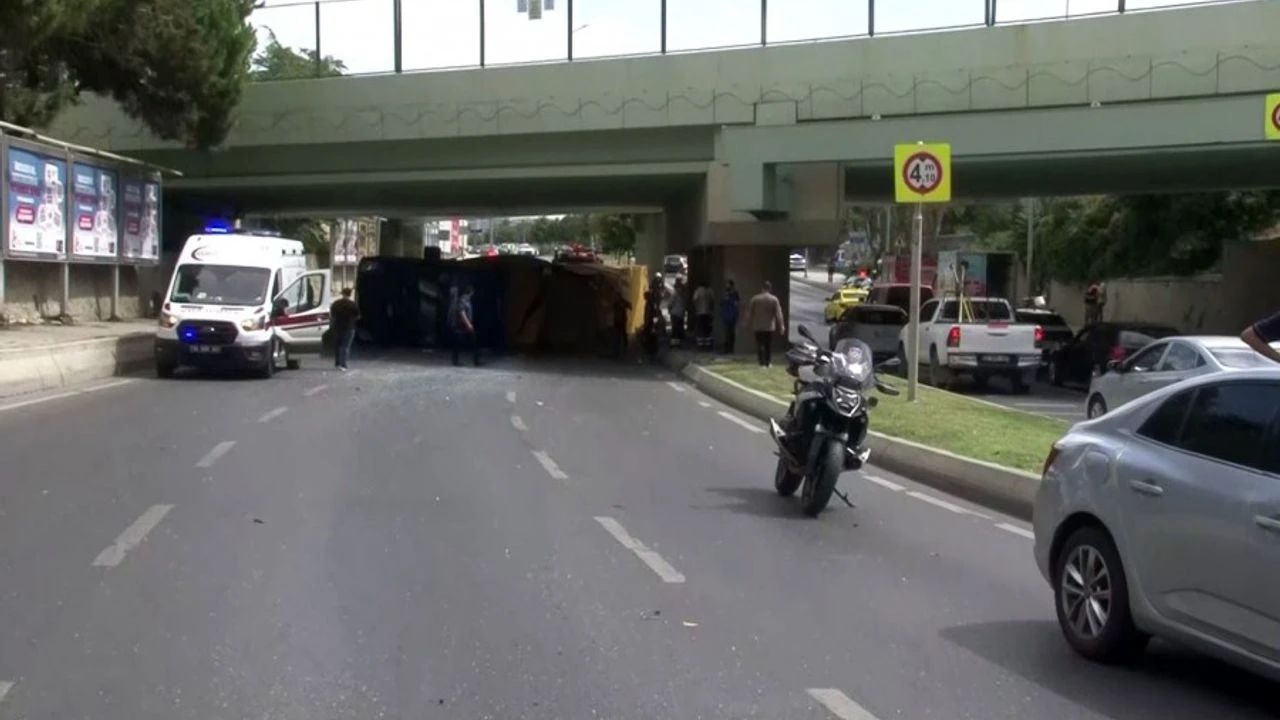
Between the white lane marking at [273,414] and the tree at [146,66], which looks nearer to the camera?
the white lane marking at [273,414]

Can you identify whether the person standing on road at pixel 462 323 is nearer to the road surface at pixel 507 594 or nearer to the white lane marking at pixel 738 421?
the white lane marking at pixel 738 421

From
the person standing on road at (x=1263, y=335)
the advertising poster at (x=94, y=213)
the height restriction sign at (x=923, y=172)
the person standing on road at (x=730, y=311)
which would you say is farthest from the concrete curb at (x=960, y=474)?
the advertising poster at (x=94, y=213)

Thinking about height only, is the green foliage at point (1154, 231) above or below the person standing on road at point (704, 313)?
above

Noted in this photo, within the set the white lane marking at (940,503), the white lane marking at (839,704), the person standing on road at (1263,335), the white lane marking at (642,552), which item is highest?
the person standing on road at (1263,335)

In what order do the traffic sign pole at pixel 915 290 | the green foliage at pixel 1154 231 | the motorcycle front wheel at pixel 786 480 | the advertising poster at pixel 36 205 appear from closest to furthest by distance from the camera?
the motorcycle front wheel at pixel 786 480 < the traffic sign pole at pixel 915 290 < the advertising poster at pixel 36 205 < the green foliage at pixel 1154 231

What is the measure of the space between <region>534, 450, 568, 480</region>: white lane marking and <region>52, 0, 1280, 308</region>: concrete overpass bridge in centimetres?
1451

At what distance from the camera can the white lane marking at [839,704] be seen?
6.62m

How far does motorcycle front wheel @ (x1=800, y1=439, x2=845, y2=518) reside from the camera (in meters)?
12.2

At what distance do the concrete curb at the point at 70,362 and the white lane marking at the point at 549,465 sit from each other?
9.50 meters

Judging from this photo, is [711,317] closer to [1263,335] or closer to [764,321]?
[764,321]

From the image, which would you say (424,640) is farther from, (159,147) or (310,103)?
(159,147)

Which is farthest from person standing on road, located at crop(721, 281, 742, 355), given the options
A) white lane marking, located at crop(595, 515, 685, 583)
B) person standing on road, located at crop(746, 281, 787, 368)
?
white lane marking, located at crop(595, 515, 685, 583)

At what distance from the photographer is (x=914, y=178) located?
19.3m

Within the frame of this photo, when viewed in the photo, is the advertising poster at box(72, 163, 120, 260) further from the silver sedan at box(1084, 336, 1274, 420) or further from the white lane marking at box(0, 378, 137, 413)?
the silver sedan at box(1084, 336, 1274, 420)
